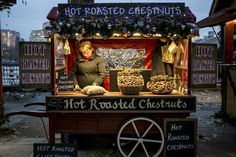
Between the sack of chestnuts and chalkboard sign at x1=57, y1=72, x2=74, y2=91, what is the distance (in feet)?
3.11

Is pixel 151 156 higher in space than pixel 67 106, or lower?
lower

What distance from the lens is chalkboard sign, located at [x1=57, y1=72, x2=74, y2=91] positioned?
22.7 ft

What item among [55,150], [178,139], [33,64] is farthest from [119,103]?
[33,64]

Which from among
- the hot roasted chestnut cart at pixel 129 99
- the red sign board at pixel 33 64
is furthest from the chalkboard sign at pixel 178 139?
the red sign board at pixel 33 64

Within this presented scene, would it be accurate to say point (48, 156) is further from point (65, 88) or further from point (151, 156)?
point (151, 156)

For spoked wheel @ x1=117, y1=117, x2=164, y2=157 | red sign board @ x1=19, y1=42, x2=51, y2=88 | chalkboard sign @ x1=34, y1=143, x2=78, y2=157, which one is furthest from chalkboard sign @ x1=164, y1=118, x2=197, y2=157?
red sign board @ x1=19, y1=42, x2=51, y2=88

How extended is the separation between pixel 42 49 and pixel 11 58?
19.8ft

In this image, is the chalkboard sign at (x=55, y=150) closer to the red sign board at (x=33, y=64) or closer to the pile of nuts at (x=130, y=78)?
the pile of nuts at (x=130, y=78)

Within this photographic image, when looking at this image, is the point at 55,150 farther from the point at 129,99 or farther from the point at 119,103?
the point at 129,99

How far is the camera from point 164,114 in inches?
273

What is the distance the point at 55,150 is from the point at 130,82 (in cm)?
209

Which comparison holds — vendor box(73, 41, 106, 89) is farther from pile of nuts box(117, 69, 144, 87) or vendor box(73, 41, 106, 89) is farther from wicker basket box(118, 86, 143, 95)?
wicker basket box(118, 86, 143, 95)

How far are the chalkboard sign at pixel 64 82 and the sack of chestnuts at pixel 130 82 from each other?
947mm

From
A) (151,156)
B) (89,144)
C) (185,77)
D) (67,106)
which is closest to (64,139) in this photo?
(89,144)
